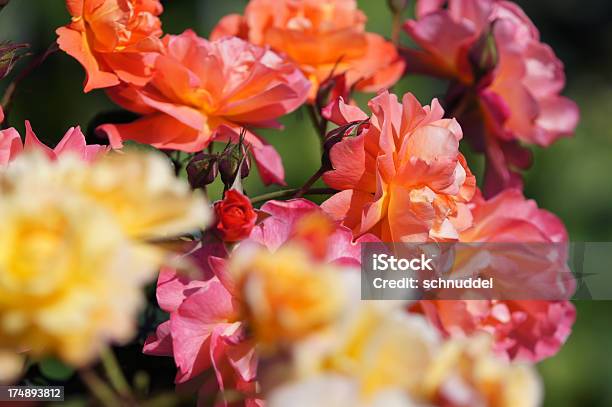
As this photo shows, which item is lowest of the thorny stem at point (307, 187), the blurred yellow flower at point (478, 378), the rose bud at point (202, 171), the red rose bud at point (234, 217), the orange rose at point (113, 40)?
the thorny stem at point (307, 187)

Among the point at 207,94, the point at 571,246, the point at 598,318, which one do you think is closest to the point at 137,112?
the point at 207,94

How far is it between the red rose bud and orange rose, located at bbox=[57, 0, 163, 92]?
0.12 metres

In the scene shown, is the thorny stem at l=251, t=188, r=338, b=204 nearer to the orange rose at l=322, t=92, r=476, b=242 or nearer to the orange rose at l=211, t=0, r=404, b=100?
the orange rose at l=322, t=92, r=476, b=242

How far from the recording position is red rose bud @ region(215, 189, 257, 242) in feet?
1.35

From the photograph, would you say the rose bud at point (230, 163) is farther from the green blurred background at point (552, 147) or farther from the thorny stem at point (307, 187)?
the green blurred background at point (552, 147)

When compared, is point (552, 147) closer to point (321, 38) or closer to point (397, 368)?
point (321, 38)

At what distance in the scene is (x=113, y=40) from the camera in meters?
0.50

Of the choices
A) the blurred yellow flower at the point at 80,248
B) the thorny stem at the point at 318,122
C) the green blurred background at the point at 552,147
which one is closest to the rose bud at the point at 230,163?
the thorny stem at the point at 318,122

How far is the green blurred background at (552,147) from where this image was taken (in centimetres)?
130

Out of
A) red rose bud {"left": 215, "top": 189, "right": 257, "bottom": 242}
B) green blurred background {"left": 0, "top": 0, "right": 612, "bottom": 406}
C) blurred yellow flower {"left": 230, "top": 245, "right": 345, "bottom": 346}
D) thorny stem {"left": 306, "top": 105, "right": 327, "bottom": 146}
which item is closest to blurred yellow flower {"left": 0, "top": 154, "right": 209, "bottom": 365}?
blurred yellow flower {"left": 230, "top": 245, "right": 345, "bottom": 346}

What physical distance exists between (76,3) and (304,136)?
811 millimetres

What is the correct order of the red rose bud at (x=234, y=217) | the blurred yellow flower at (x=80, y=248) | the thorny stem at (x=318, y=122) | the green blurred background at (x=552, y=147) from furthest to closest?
the green blurred background at (x=552, y=147) < the thorny stem at (x=318, y=122) < the red rose bud at (x=234, y=217) < the blurred yellow flower at (x=80, y=248)

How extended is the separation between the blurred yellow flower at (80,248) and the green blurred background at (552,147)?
829mm

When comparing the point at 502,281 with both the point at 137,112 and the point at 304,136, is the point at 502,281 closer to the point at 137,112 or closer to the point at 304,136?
the point at 137,112
